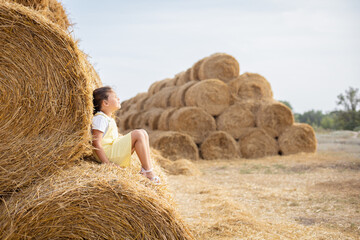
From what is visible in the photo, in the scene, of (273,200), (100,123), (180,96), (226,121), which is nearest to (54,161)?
(100,123)

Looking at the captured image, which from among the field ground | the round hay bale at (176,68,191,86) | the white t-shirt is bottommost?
the field ground

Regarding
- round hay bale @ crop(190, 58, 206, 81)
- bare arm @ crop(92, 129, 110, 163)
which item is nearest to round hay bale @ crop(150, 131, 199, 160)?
round hay bale @ crop(190, 58, 206, 81)

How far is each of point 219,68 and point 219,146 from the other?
2296mm

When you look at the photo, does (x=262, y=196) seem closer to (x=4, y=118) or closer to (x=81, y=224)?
(x=81, y=224)

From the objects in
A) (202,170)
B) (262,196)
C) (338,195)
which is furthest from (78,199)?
(202,170)

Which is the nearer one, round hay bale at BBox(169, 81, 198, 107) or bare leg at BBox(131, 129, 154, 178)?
bare leg at BBox(131, 129, 154, 178)

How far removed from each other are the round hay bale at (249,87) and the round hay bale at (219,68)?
11.7 inches

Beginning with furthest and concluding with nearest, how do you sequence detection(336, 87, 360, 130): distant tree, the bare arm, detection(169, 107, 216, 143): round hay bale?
detection(336, 87, 360, 130): distant tree
detection(169, 107, 216, 143): round hay bale
the bare arm

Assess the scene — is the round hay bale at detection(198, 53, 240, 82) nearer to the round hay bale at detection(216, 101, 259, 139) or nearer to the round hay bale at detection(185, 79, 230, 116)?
the round hay bale at detection(185, 79, 230, 116)

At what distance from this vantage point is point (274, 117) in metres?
9.00

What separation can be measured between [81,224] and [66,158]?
0.50 metres

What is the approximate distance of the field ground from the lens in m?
3.20

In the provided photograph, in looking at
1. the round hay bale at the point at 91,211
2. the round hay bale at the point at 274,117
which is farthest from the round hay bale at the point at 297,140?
the round hay bale at the point at 91,211

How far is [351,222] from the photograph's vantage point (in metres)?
3.43
